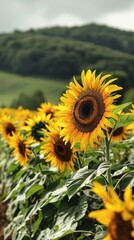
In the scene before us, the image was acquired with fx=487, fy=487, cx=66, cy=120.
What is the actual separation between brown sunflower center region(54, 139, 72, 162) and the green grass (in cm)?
8733

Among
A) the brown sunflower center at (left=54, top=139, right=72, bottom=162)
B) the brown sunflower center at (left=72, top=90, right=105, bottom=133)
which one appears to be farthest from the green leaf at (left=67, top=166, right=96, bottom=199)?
the brown sunflower center at (left=54, top=139, right=72, bottom=162)

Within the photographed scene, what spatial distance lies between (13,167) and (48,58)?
11351 centimetres

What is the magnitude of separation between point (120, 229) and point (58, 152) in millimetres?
2505

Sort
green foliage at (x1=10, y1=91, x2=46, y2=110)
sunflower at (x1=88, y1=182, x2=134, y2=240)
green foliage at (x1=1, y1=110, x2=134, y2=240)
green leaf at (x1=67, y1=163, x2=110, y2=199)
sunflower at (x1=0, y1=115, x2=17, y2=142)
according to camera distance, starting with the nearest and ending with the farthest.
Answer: sunflower at (x1=88, y1=182, x2=134, y2=240) < green leaf at (x1=67, y1=163, x2=110, y2=199) < green foliage at (x1=1, y1=110, x2=134, y2=240) < sunflower at (x1=0, y1=115, x2=17, y2=142) < green foliage at (x1=10, y1=91, x2=46, y2=110)

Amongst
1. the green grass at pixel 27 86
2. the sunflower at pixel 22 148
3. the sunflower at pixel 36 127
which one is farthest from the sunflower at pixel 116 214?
the green grass at pixel 27 86

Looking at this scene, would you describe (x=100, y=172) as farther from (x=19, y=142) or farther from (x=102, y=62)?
(x=102, y=62)

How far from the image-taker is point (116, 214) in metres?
1.72

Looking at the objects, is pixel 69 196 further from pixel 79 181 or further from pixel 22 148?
pixel 22 148

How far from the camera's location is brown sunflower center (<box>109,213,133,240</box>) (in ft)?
5.76

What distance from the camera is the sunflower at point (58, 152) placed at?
4.24 metres

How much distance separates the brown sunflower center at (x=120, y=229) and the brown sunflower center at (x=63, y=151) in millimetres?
2435

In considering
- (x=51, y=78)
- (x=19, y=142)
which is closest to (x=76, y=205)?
(x=19, y=142)

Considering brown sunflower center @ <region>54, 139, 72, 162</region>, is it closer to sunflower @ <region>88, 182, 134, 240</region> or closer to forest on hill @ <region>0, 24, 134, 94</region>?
sunflower @ <region>88, 182, 134, 240</region>

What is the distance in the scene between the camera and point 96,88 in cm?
329
